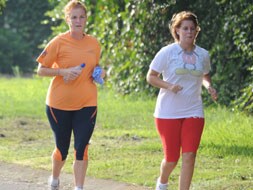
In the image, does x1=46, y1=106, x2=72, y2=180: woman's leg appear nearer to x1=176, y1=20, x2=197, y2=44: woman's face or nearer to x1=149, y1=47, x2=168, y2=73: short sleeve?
x1=149, y1=47, x2=168, y2=73: short sleeve

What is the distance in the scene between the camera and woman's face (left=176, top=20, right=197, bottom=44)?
7719mm

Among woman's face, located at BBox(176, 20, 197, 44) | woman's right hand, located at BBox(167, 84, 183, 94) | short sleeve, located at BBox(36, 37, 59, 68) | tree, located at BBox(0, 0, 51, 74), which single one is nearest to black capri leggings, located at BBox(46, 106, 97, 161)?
short sleeve, located at BBox(36, 37, 59, 68)

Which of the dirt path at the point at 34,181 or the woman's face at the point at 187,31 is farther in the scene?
the dirt path at the point at 34,181

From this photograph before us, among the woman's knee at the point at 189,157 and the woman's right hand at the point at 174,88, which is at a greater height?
the woman's right hand at the point at 174,88

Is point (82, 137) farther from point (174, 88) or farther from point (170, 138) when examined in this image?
point (174, 88)

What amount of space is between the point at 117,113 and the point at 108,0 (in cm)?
275

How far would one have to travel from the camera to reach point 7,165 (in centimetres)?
1057

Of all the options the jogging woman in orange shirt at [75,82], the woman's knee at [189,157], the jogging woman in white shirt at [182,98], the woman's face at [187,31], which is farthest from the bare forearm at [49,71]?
the woman's knee at [189,157]

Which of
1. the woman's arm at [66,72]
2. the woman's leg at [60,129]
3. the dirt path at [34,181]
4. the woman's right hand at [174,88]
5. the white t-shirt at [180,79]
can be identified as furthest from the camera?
the dirt path at [34,181]

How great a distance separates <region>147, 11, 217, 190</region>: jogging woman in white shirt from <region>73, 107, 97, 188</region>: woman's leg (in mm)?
669

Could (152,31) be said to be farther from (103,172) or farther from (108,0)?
(103,172)

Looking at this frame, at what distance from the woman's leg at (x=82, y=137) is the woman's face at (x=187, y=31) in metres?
1.07

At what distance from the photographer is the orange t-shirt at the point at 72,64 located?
Result: 8.07 m

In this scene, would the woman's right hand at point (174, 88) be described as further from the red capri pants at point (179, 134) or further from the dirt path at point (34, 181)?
the dirt path at point (34, 181)
